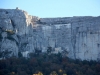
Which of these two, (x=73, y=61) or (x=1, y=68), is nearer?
(x=1, y=68)

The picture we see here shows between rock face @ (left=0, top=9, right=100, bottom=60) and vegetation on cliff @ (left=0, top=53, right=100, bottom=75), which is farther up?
rock face @ (left=0, top=9, right=100, bottom=60)

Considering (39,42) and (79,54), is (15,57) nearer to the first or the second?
(39,42)

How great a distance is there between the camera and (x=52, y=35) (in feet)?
140

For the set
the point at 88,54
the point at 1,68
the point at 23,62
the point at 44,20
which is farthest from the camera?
the point at 44,20

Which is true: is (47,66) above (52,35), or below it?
below

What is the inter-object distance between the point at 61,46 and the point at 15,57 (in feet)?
24.6

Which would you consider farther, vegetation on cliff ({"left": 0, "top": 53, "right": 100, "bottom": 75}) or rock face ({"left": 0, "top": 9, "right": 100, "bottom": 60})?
rock face ({"left": 0, "top": 9, "right": 100, "bottom": 60})

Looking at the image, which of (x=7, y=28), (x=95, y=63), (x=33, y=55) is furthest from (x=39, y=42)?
(x=95, y=63)

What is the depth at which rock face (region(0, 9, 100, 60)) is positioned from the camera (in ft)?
131

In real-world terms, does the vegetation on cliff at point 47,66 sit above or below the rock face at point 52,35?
below

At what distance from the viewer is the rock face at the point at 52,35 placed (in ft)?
131

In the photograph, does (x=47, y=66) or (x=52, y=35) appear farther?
(x=52, y=35)

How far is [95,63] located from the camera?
126 ft

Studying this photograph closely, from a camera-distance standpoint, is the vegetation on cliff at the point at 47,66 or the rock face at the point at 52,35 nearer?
the vegetation on cliff at the point at 47,66
